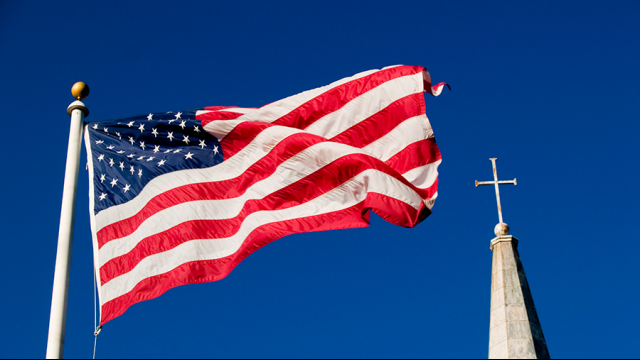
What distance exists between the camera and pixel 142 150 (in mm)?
15578

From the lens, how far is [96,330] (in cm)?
1292

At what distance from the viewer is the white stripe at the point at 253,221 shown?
13.8 meters

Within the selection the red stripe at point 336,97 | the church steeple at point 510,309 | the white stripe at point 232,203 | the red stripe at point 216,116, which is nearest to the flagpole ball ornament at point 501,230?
the church steeple at point 510,309

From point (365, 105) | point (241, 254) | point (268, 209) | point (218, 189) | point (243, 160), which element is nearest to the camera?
point (241, 254)

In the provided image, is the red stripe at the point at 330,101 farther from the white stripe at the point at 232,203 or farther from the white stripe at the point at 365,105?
the white stripe at the point at 232,203

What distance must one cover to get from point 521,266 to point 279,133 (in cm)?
790

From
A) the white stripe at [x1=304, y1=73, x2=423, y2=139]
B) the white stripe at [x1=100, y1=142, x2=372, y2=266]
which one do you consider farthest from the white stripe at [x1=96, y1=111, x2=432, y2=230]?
the white stripe at [x1=304, y1=73, x2=423, y2=139]

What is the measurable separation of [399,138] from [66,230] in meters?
7.01

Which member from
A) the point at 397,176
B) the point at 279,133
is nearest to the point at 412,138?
the point at 397,176

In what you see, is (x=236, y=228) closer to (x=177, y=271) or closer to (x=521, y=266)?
(x=177, y=271)

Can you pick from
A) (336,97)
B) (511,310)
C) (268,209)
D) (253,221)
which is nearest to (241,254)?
(253,221)

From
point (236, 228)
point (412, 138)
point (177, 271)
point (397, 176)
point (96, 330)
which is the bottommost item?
point (96, 330)

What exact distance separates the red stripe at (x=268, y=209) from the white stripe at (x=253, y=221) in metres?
0.09

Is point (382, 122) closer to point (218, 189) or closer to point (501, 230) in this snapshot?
point (218, 189)
